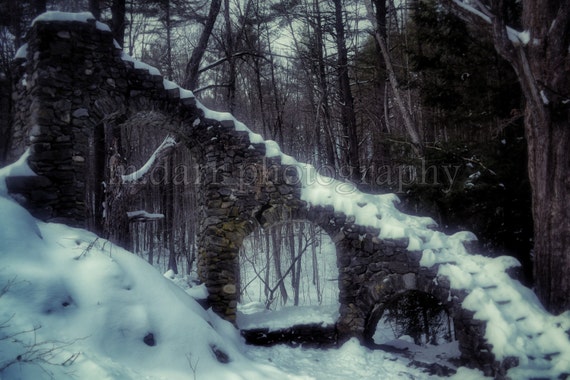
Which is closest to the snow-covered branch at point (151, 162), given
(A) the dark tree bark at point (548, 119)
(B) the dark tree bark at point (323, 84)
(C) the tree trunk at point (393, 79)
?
(B) the dark tree bark at point (323, 84)

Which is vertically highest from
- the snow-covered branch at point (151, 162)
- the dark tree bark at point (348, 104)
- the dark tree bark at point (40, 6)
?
the dark tree bark at point (40, 6)

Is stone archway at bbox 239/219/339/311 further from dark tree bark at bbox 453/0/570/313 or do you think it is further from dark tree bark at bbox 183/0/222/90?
dark tree bark at bbox 453/0/570/313

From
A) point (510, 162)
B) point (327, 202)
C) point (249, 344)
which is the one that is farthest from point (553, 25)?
point (249, 344)

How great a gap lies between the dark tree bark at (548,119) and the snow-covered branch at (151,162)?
A: 716 centimetres

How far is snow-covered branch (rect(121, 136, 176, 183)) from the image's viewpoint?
349 inches

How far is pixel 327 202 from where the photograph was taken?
737cm

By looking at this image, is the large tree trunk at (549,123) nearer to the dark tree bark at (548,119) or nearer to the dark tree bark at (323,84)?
the dark tree bark at (548,119)

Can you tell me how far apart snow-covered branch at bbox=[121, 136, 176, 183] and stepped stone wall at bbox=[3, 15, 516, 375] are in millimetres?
1157

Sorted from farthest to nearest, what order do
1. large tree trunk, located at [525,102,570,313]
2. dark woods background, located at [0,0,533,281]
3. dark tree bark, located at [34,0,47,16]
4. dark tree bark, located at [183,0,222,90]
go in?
dark tree bark, located at [183,0,222,90] < dark tree bark, located at [34,0,47,16] < dark woods background, located at [0,0,533,281] < large tree trunk, located at [525,102,570,313]

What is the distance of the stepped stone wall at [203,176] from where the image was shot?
6.05 m

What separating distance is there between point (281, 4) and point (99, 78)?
8.47 m

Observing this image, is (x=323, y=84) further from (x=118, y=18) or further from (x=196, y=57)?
(x=118, y=18)

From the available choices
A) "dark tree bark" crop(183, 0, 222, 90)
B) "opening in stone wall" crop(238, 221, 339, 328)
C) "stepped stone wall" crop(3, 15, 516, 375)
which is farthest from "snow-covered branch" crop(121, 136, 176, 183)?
"opening in stone wall" crop(238, 221, 339, 328)

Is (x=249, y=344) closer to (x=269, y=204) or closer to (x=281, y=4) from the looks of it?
(x=269, y=204)
